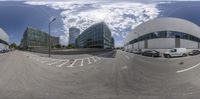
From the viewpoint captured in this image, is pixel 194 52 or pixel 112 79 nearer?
pixel 194 52

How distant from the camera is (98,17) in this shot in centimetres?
183

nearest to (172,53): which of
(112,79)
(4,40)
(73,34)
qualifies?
(112,79)

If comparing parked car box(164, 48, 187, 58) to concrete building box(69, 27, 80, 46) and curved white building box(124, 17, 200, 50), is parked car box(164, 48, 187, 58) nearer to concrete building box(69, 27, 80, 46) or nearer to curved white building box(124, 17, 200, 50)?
curved white building box(124, 17, 200, 50)

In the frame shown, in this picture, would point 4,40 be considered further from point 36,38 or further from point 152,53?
point 152,53

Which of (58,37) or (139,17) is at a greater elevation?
(139,17)

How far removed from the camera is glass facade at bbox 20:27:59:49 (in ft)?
5.72

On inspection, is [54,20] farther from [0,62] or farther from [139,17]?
[139,17]

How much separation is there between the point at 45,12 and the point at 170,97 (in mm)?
1680

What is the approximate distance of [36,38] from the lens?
1.77 meters

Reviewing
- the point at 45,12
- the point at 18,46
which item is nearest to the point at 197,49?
the point at 45,12

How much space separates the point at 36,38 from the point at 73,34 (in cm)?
41

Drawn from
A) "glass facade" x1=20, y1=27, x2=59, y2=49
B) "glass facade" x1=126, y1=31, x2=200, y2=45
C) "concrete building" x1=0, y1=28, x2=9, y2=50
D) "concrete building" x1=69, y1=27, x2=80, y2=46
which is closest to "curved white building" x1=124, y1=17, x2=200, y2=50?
"glass facade" x1=126, y1=31, x2=200, y2=45

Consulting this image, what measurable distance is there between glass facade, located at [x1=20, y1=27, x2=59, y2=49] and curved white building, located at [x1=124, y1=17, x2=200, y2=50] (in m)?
0.97

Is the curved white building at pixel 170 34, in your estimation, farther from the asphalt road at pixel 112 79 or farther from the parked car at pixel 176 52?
the asphalt road at pixel 112 79
